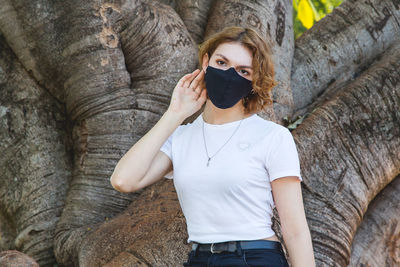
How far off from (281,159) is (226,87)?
0.38m

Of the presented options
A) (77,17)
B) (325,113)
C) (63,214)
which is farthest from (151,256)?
(77,17)

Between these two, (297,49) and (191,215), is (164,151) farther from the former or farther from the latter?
(297,49)

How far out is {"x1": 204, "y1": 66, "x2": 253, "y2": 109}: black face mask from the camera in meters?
2.07

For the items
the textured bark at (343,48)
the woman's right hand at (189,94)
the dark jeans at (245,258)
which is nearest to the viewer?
the dark jeans at (245,258)

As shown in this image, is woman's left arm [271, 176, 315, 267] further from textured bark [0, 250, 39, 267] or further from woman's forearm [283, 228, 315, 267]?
textured bark [0, 250, 39, 267]

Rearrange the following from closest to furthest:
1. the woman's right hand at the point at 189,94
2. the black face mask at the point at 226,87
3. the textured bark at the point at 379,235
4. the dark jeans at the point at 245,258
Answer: the dark jeans at the point at 245,258
the black face mask at the point at 226,87
the woman's right hand at the point at 189,94
the textured bark at the point at 379,235

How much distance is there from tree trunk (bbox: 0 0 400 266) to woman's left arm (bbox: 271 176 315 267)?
3.03ft

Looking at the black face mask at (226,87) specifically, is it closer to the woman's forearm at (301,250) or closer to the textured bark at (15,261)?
the woman's forearm at (301,250)

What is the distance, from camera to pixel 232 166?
1890 millimetres

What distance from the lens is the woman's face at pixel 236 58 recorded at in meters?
2.08

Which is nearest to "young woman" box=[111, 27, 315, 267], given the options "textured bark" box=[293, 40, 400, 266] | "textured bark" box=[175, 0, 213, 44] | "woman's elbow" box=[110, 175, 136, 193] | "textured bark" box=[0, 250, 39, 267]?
"woman's elbow" box=[110, 175, 136, 193]

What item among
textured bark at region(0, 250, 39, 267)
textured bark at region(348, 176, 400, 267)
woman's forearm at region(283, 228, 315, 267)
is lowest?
textured bark at region(348, 176, 400, 267)

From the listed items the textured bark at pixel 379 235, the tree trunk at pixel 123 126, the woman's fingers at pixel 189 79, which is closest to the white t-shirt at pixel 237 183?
the woman's fingers at pixel 189 79

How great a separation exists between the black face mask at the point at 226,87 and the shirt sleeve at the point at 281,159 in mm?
272
